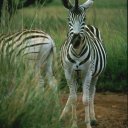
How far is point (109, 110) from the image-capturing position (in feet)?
39.6

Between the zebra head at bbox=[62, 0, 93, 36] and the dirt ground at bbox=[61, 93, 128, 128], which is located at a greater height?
the zebra head at bbox=[62, 0, 93, 36]

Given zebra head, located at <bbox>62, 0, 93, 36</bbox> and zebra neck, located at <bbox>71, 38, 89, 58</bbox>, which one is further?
zebra neck, located at <bbox>71, 38, 89, 58</bbox>

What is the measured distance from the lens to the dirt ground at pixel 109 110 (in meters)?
11.0

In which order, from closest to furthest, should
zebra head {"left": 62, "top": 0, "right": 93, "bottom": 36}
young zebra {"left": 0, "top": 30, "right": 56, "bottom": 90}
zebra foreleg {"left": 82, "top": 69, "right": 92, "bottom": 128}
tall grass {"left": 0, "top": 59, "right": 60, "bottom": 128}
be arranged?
tall grass {"left": 0, "top": 59, "right": 60, "bottom": 128} < young zebra {"left": 0, "top": 30, "right": 56, "bottom": 90} < zebra head {"left": 62, "top": 0, "right": 93, "bottom": 36} < zebra foreleg {"left": 82, "top": 69, "right": 92, "bottom": 128}

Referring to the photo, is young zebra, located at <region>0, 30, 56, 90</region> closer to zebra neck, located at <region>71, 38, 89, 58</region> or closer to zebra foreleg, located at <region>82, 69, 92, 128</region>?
zebra neck, located at <region>71, 38, 89, 58</region>

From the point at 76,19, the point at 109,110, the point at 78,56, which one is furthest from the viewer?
the point at 109,110

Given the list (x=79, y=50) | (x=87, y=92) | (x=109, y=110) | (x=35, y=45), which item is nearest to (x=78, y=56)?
(x=79, y=50)

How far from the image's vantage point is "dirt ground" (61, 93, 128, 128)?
36.2 feet

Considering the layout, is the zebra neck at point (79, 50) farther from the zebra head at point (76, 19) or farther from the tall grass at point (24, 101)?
the tall grass at point (24, 101)

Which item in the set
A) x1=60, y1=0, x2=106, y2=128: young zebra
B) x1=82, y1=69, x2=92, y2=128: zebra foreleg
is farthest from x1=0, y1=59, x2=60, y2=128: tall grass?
x1=82, y1=69, x2=92, y2=128: zebra foreleg

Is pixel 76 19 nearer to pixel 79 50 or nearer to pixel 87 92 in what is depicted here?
pixel 79 50

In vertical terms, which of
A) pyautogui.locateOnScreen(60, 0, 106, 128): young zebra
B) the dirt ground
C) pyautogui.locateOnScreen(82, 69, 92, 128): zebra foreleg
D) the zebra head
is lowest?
the dirt ground

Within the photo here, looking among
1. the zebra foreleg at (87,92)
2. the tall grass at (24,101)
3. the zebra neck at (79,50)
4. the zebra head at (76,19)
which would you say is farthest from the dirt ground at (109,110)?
the tall grass at (24,101)

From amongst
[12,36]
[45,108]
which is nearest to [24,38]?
[12,36]
